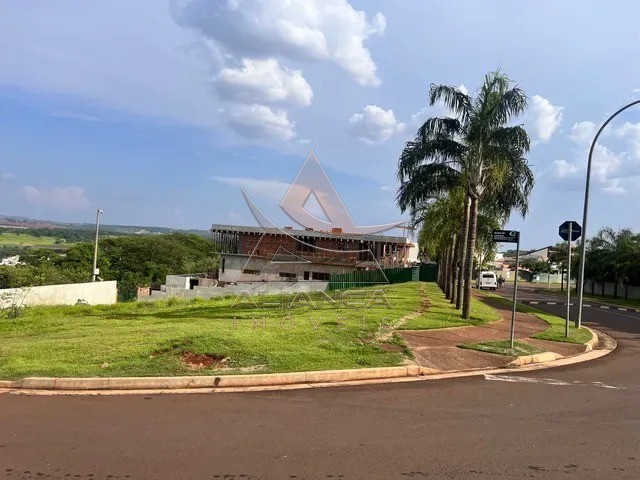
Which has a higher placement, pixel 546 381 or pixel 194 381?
pixel 546 381

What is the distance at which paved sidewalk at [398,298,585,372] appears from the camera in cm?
1041

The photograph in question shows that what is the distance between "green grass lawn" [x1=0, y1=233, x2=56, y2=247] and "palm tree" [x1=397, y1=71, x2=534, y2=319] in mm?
98345

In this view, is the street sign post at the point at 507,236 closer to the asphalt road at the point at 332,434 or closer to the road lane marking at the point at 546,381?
the road lane marking at the point at 546,381

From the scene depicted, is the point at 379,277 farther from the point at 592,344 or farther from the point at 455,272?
the point at 592,344

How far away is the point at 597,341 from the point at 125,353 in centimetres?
1258

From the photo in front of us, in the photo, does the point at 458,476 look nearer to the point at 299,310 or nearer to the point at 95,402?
the point at 95,402

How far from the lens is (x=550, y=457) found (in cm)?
544

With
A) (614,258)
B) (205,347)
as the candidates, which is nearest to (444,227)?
(205,347)


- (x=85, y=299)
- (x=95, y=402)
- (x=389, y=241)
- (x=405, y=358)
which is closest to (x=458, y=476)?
(x=95, y=402)

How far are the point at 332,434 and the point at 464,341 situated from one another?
729 centimetres

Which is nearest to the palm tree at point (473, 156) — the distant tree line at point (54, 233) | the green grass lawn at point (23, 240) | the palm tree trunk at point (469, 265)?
the palm tree trunk at point (469, 265)

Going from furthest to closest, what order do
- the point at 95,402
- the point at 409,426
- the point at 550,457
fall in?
1. the point at 95,402
2. the point at 409,426
3. the point at 550,457

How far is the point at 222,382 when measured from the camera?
8211 millimetres

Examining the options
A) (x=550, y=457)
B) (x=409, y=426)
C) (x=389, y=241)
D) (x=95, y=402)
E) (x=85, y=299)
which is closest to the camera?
(x=550, y=457)
